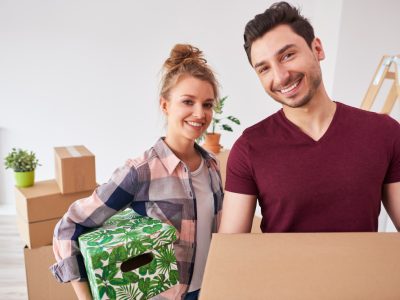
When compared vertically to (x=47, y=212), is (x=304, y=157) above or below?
above

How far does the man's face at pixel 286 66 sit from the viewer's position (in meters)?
0.80

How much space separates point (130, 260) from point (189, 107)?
0.50m

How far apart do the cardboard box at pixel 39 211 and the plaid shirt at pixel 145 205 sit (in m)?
0.84

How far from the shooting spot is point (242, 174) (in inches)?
33.7

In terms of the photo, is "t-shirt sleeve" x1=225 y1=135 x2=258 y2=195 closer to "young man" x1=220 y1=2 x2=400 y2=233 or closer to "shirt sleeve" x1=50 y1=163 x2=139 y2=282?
"young man" x1=220 y1=2 x2=400 y2=233

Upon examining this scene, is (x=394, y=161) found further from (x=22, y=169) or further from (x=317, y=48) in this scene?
(x=22, y=169)

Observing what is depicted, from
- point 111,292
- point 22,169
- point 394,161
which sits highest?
point 394,161

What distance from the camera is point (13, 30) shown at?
2791 millimetres

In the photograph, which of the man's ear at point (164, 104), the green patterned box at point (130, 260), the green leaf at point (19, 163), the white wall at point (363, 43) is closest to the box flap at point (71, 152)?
the green leaf at point (19, 163)

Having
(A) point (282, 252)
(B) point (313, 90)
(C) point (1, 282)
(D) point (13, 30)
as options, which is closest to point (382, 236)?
(A) point (282, 252)

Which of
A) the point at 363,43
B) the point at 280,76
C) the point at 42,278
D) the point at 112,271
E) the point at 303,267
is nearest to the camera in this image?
the point at 303,267

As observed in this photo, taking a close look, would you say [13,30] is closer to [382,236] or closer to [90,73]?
[90,73]

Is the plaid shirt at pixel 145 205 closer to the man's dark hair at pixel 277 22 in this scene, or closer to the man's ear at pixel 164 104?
the man's ear at pixel 164 104

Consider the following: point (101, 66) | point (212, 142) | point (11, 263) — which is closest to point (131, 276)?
point (212, 142)
